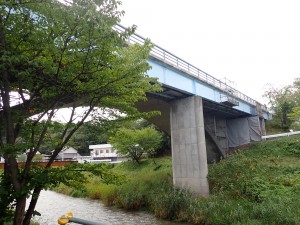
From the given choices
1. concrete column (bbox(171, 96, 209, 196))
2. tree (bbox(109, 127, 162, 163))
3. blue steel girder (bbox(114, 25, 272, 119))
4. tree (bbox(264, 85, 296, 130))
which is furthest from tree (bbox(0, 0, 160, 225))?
tree (bbox(264, 85, 296, 130))

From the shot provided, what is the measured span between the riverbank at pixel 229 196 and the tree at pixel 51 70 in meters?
5.73

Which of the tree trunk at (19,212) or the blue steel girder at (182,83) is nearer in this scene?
the tree trunk at (19,212)


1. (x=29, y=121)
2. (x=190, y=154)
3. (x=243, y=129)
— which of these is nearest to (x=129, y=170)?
(x=243, y=129)

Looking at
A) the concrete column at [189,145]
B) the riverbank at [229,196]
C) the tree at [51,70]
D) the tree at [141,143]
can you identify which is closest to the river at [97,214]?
the riverbank at [229,196]

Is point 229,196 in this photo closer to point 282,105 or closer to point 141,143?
point 141,143

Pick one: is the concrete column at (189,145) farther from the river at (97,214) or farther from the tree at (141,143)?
the tree at (141,143)

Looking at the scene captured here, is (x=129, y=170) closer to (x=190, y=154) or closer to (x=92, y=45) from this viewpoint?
(x=190, y=154)

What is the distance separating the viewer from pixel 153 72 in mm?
13625

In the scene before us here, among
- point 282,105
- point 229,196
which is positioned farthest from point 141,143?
point 282,105

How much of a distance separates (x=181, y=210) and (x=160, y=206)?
1.25 metres

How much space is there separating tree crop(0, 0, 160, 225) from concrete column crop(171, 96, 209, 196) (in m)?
11.9

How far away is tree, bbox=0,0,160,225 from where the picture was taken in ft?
13.3

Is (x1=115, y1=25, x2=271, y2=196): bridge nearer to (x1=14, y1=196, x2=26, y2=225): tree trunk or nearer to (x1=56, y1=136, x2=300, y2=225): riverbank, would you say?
(x1=56, y1=136, x2=300, y2=225): riverbank

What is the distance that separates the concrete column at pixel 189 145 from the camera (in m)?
16.3
